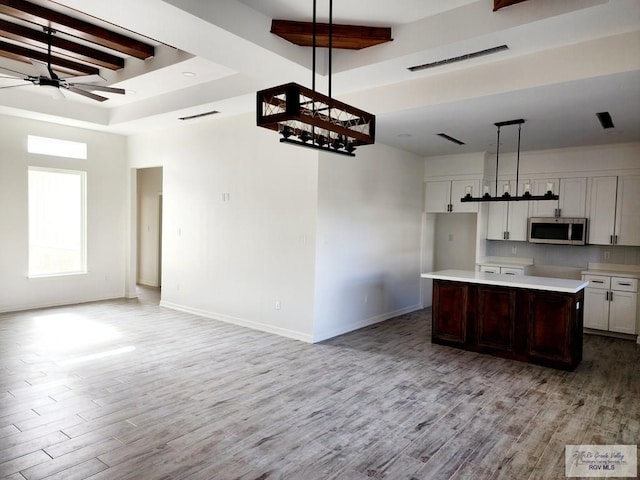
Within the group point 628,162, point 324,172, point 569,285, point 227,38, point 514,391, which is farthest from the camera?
point 628,162

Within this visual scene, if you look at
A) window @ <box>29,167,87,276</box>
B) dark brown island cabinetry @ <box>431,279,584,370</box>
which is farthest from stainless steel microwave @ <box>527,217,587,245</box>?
window @ <box>29,167,87,276</box>

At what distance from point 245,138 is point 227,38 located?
262 centimetres

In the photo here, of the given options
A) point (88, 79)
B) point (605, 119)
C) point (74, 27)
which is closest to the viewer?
point (74, 27)

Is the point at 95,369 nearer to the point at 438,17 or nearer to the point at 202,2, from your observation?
the point at 202,2

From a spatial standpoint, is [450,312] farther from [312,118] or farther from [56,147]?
[56,147]

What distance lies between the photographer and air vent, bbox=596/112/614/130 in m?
4.47

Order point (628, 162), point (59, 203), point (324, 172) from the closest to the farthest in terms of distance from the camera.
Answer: point (324, 172), point (628, 162), point (59, 203)

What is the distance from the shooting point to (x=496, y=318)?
488cm

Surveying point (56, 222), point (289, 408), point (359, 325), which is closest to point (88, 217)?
point (56, 222)

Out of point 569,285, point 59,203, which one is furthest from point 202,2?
point 59,203

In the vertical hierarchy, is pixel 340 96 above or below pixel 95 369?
above

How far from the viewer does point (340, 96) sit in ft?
16.0

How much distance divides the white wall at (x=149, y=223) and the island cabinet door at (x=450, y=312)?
6586mm

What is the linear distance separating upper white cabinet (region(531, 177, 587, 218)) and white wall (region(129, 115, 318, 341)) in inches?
153
